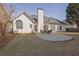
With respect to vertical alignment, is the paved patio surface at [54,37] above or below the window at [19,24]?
below

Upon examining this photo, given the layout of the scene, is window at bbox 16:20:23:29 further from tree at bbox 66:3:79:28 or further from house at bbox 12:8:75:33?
tree at bbox 66:3:79:28

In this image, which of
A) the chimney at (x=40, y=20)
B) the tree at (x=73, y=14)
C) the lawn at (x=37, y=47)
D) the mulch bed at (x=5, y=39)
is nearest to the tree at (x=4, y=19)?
the mulch bed at (x=5, y=39)

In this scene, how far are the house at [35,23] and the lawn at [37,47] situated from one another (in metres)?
0.13

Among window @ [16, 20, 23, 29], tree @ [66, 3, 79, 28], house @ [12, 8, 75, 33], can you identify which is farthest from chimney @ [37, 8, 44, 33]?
tree @ [66, 3, 79, 28]

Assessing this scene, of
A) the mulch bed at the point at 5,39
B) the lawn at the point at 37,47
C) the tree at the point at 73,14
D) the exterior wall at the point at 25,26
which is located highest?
the tree at the point at 73,14

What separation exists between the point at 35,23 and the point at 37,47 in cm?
40

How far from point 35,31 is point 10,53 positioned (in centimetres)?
55

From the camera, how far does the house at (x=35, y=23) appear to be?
22.7ft

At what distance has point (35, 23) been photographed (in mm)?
6949

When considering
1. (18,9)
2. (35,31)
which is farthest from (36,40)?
(18,9)

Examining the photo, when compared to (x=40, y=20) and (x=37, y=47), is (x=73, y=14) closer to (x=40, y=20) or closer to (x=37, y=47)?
(x=40, y=20)

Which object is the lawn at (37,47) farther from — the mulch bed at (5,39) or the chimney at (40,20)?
the chimney at (40,20)

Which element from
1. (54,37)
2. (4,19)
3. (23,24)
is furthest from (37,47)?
(4,19)

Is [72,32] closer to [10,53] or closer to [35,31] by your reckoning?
[35,31]
